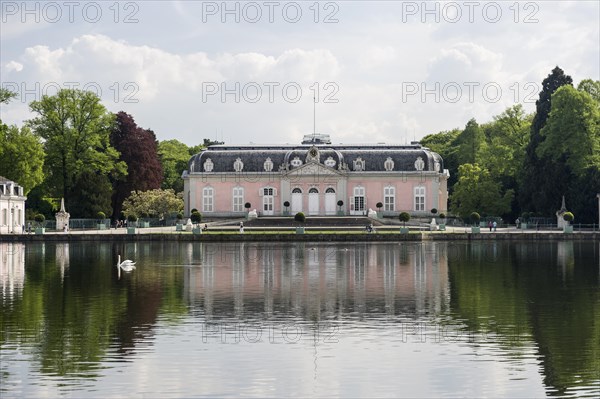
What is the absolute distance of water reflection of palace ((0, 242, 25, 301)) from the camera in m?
28.1

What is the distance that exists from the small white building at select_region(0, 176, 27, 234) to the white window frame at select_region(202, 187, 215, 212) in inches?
740

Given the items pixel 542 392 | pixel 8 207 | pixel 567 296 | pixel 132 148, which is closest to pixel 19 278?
pixel 567 296

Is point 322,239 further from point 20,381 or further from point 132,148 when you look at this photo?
point 20,381

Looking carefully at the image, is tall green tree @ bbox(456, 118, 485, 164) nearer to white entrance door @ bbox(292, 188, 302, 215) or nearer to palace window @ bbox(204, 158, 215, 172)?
white entrance door @ bbox(292, 188, 302, 215)

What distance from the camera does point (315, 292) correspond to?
90.3ft

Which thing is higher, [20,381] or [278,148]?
[278,148]

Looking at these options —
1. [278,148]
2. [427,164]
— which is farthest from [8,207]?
[427,164]

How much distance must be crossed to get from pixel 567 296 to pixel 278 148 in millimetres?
62268

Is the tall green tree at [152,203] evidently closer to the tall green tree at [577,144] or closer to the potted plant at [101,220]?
the potted plant at [101,220]

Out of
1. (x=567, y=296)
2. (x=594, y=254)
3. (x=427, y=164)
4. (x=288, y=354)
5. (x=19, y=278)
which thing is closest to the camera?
(x=288, y=354)

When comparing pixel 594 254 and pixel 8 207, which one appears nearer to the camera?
pixel 594 254

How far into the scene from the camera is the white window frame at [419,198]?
282 ft

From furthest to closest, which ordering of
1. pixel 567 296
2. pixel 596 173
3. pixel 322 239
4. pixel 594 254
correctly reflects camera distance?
1. pixel 596 173
2. pixel 322 239
3. pixel 594 254
4. pixel 567 296

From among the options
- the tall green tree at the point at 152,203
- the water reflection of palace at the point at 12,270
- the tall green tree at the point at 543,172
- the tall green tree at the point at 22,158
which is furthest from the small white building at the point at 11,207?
the tall green tree at the point at 543,172
